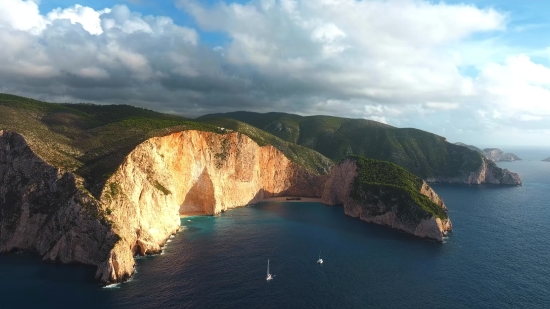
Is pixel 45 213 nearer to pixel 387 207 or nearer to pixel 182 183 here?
pixel 182 183

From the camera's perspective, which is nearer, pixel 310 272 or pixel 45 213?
pixel 310 272

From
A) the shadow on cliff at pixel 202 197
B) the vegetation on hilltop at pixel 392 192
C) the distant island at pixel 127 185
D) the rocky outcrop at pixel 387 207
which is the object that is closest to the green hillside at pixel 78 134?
the distant island at pixel 127 185

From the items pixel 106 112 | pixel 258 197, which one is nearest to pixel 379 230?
pixel 258 197

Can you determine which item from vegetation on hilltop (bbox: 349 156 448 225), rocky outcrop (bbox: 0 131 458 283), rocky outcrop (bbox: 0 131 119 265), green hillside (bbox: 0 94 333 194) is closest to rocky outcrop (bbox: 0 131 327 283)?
rocky outcrop (bbox: 0 131 119 265)

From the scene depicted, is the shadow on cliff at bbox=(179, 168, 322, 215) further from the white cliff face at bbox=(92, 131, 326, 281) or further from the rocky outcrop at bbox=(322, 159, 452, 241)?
the rocky outcrop at bbox=(322, 159, 452, 241)

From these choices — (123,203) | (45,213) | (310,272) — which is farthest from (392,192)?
(45,213)

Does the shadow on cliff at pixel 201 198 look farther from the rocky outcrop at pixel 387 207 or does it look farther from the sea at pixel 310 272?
the rocky outcrop at pixel 387 207
